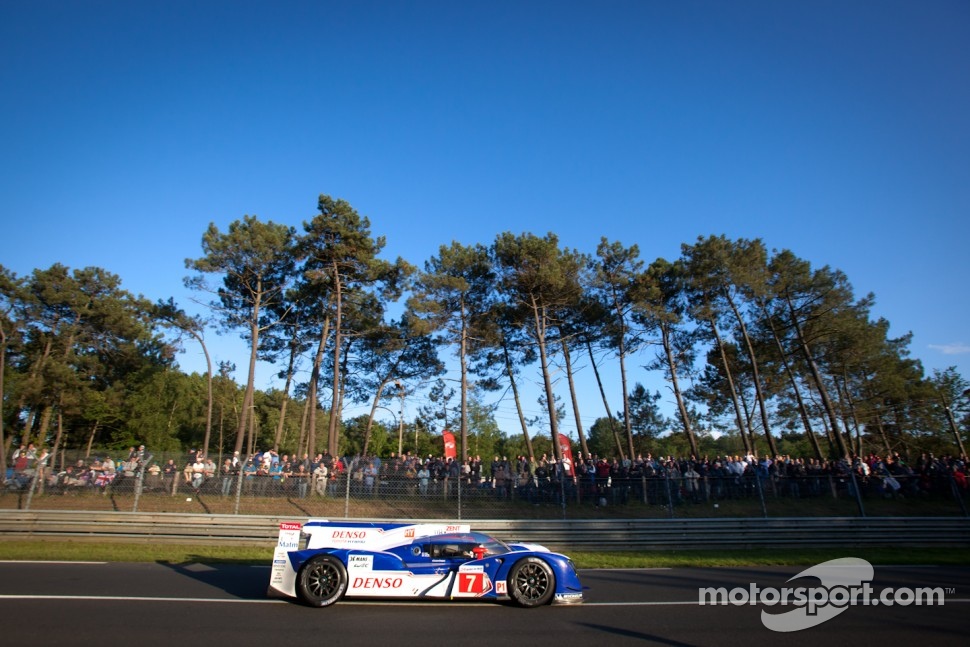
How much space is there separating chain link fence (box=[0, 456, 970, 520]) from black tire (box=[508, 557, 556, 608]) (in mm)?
6567

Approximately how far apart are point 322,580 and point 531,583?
287 cm

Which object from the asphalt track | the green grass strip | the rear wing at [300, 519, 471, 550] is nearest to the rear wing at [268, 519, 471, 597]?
the rear wing at [300, 519, 471, 550]

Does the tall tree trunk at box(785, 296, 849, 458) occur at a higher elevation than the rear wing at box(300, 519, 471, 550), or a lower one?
higher

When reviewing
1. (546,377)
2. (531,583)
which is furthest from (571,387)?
(531,583)

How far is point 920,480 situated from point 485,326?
18.8m

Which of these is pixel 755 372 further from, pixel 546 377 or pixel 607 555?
pixel 607 555

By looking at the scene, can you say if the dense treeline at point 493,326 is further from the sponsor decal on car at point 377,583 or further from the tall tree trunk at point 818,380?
the sponsor decal on car at point 377,583

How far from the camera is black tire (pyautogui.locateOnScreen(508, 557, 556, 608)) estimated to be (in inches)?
281

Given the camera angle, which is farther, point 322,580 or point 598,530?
point 598,530

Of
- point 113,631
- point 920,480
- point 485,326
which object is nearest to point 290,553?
point 113,631

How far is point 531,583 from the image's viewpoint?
23.7 feet

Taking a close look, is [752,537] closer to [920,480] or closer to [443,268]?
[920,480]

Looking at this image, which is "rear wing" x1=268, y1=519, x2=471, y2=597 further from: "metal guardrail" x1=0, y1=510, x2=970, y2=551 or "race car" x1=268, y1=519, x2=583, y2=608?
"metal guardrail" x1=0, y1=510, x2=970, y2=551

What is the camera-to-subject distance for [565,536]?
1345 centimetres
